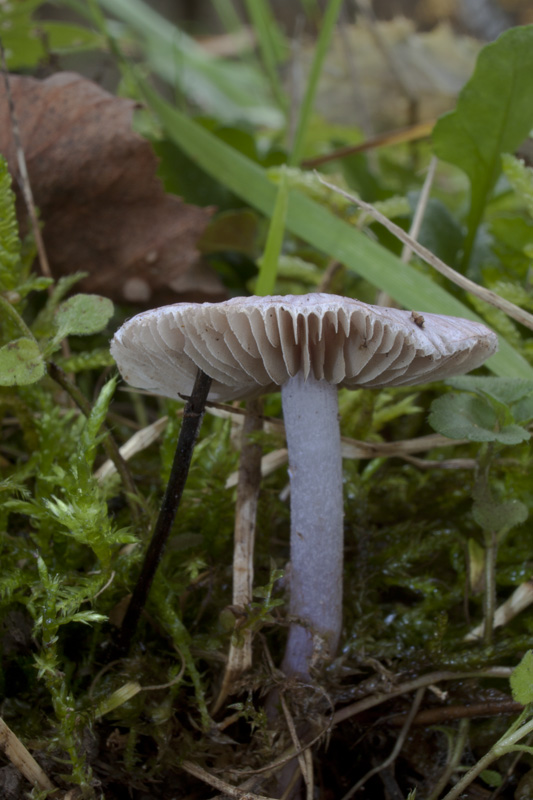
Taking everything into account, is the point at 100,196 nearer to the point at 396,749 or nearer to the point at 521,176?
the point at 521,176

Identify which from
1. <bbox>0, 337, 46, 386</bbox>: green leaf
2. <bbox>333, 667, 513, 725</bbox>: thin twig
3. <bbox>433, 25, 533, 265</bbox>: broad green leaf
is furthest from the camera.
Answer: <bbox>433, 25, 533, 265</bbox>: broad green leaf

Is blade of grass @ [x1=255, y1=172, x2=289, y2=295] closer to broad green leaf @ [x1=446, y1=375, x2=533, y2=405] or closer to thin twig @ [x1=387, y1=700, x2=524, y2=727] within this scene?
broad green leaf @ [x1=446, y1=375, x2=533, y2=405]

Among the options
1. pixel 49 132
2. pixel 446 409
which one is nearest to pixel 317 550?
pixel 446 409

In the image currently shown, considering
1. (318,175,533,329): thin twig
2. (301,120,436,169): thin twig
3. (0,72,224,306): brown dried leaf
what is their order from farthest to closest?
(301,120,436,169): thin twig < (0,72,224,306): brown dried leaf < (318,175,533,329): thin twig

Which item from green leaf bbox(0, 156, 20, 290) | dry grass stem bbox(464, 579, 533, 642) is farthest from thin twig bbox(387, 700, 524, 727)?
green leaf bbox(0, 156, 20, 290)

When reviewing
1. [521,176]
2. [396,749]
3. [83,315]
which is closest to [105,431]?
[83,315]

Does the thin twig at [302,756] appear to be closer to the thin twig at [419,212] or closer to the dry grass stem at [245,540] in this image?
the dry grass stem at [245,540]
